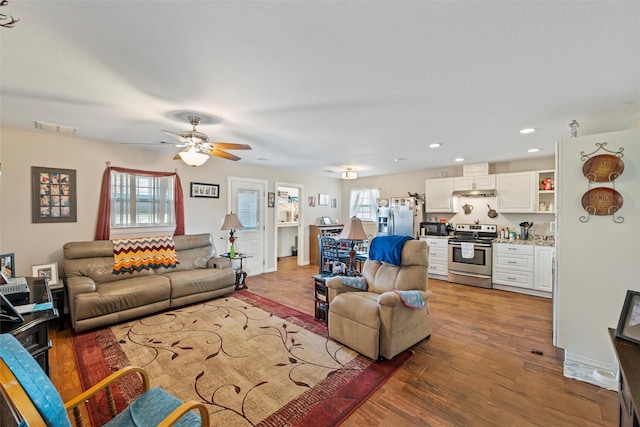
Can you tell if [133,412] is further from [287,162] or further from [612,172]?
[287,162]

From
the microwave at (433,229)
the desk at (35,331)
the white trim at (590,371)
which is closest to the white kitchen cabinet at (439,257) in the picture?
the microwave at (433,229)

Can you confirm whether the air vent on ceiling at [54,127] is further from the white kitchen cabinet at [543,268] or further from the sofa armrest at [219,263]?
the white kitchen cabinet at [543,268]

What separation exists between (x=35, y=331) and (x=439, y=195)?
6166mm

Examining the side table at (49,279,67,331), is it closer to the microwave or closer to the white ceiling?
the white ceiling

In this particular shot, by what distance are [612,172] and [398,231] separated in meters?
4.22

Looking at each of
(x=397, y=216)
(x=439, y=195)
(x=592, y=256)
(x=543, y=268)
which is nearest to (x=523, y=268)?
(x=543, y=268)

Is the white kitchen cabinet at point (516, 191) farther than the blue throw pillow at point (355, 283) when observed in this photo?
Yes

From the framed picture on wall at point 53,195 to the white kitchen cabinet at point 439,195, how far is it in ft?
20.7

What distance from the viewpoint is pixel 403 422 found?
5.86ft

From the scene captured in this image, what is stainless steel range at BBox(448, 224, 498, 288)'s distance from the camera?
489 cm

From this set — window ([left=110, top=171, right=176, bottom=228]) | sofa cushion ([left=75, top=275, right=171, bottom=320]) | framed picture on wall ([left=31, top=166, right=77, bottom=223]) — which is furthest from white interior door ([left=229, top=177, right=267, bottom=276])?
framed picture on wall ([left=31, top=166, right=77, bottom=223])

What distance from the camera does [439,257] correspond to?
5508 millimetres

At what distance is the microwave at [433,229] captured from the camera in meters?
5.79

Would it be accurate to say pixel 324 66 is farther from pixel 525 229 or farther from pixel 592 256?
pixel 525 229
